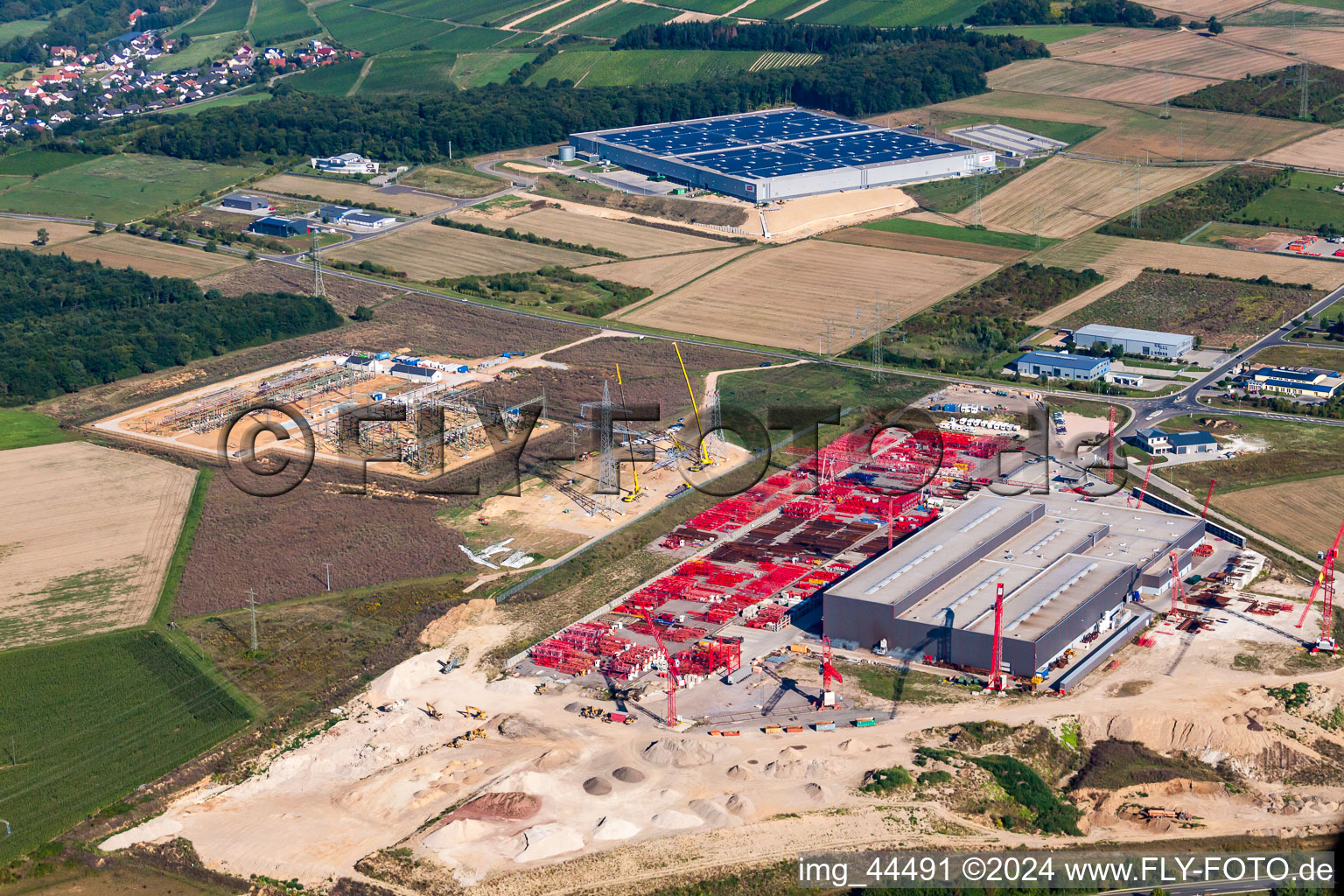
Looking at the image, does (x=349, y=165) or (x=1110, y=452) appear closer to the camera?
(x=1110, y=452)

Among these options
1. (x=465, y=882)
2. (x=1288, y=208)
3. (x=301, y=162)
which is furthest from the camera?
(x=301, y=162)

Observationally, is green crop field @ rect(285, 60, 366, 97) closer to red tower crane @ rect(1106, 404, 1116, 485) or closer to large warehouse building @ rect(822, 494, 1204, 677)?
red tower crane @ rect(1106, 404, 1116, 485)

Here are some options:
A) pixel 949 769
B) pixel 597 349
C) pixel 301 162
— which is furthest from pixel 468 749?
pixel 301 162

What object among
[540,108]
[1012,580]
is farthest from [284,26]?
[1012,580]

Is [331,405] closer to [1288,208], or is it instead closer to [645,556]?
[645,556]

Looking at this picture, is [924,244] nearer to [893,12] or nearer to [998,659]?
[998,659]

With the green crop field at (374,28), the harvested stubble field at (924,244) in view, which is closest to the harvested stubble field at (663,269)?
the harvested stubble field at (924,244)

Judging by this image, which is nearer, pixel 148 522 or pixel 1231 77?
pixel 148 522

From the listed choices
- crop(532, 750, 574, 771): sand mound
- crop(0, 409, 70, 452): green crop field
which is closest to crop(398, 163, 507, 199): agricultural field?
crop(0, 409, 70, 452): green crop field
